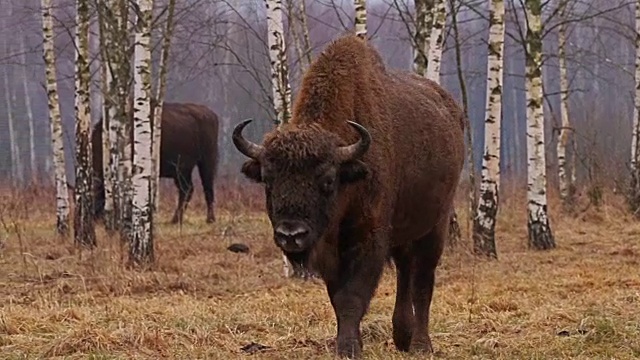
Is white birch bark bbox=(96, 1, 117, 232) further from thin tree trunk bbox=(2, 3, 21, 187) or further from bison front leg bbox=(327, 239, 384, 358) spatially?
thin tree trunk bbox=(2, 3, 21, 187)

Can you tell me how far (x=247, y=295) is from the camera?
37.6 feet

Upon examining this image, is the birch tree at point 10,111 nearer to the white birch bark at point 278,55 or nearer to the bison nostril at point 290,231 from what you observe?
the white birch bark at point 278,55

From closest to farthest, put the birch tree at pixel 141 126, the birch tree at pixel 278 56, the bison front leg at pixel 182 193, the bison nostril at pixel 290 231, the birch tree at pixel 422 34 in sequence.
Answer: the bison nostril at pixel 290 231 < the birch tree at pixel 278 56 < the birch tree at pixel 141 126 < the birch tree at pixel 422 34 < the bison front leg at pixel 182 193

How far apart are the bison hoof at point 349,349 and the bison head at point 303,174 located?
770 mm

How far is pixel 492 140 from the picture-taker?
14625 mm

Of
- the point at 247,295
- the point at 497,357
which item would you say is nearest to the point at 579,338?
the point at 497,357

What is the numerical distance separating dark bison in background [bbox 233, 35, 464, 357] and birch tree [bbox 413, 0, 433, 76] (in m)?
6.86

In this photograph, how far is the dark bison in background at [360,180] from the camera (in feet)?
21.6

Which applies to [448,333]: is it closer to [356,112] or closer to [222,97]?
[356,112]

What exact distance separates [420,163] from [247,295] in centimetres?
418

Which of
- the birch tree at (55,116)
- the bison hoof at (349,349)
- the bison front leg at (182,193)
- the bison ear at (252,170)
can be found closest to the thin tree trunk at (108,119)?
the birch tree at (55,116)

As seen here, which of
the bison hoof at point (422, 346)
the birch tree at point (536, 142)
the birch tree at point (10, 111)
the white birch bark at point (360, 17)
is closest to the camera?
the bison hoof at point (422, 346)

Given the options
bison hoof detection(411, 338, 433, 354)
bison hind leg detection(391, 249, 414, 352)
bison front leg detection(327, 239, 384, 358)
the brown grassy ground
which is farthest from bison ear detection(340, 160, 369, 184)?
bison hoof detection(411, 338, 433, 354)

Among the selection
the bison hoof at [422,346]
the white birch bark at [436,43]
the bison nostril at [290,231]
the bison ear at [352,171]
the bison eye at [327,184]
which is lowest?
the bison hoof at [422,346]
